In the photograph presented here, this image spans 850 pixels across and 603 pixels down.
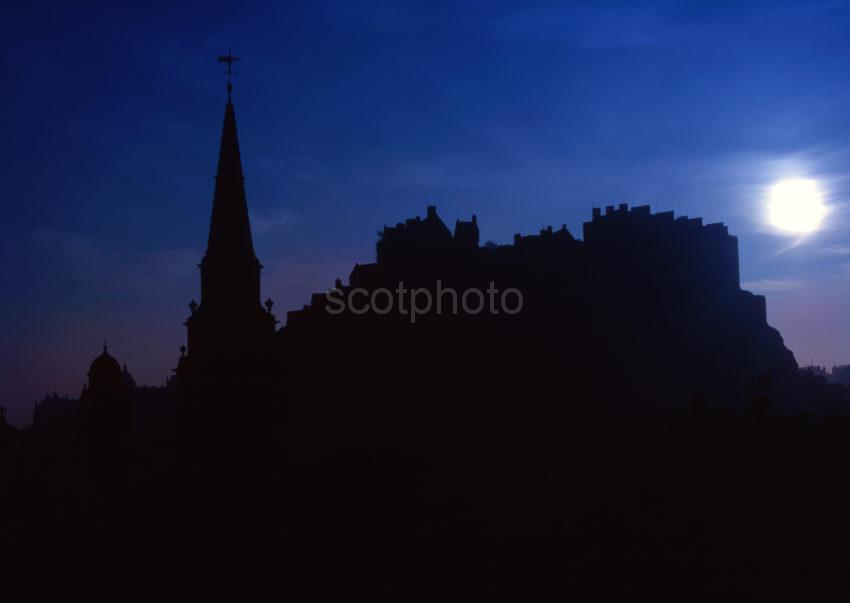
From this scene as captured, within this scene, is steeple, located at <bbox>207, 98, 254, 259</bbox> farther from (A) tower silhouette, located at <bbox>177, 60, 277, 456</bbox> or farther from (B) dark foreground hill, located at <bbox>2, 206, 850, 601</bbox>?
(B) dark foreground hill, located at <bbox>2, 206, 850, 601</bbox>

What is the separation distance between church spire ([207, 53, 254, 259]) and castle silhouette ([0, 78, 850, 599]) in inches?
5.3

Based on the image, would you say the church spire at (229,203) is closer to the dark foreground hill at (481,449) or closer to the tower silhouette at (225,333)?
the tower silhouette at (225,333)

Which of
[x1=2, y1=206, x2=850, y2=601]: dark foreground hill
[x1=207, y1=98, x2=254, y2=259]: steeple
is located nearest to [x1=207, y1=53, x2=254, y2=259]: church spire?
A: [x1=207, y1=98, x2=254, y2=259]: steeple

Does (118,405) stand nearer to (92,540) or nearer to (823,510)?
(92,540)

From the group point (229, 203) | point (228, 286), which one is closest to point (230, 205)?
point (229, 203)

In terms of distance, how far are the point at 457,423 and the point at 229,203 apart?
72.0 feet

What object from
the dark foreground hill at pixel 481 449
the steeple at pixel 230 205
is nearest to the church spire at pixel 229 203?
the steeple at pixel 230 205

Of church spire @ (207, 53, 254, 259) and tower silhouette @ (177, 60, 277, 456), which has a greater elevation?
church spire @ (207, 53, 254, 259)

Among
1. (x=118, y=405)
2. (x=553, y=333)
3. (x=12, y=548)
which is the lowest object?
(x=12, y=548)

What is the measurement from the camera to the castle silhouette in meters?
31.7

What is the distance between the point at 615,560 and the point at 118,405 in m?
40.6

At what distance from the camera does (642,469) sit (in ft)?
124

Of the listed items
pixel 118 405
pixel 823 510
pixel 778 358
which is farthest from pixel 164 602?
pixel 778 358

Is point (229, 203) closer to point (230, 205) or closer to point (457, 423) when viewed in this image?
point (230, 205)
